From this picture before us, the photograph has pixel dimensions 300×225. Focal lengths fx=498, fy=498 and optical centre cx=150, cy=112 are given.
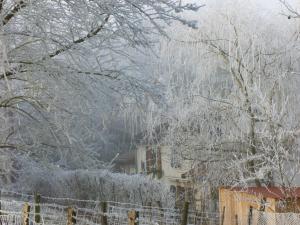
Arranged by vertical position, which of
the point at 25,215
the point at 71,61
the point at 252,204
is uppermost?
→ the point at 71,61

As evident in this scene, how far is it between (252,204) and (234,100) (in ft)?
20.5

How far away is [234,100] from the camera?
54.7 feet

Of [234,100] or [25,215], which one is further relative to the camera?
[234,100]

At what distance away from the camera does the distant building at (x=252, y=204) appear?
10.4m

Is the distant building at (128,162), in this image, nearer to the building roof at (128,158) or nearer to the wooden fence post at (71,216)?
the building roof at (128,158)

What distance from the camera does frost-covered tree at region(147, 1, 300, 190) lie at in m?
15.0

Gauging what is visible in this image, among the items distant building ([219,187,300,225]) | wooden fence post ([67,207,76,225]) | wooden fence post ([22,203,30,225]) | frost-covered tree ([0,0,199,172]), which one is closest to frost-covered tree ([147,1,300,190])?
distant building ([219,187,300,225])

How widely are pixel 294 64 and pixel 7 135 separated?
10.4 metres

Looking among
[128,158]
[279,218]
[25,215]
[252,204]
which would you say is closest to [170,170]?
[128,158]

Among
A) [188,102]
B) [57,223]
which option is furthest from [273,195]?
[188,102]

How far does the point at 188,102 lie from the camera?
18188 millimetres

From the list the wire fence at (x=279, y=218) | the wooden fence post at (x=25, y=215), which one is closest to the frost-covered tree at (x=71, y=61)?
the wooden fence post at (x=25, y=215)

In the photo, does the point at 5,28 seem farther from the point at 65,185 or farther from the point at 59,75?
the point at 65,185

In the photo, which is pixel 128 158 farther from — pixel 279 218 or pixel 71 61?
pixel 279 218
